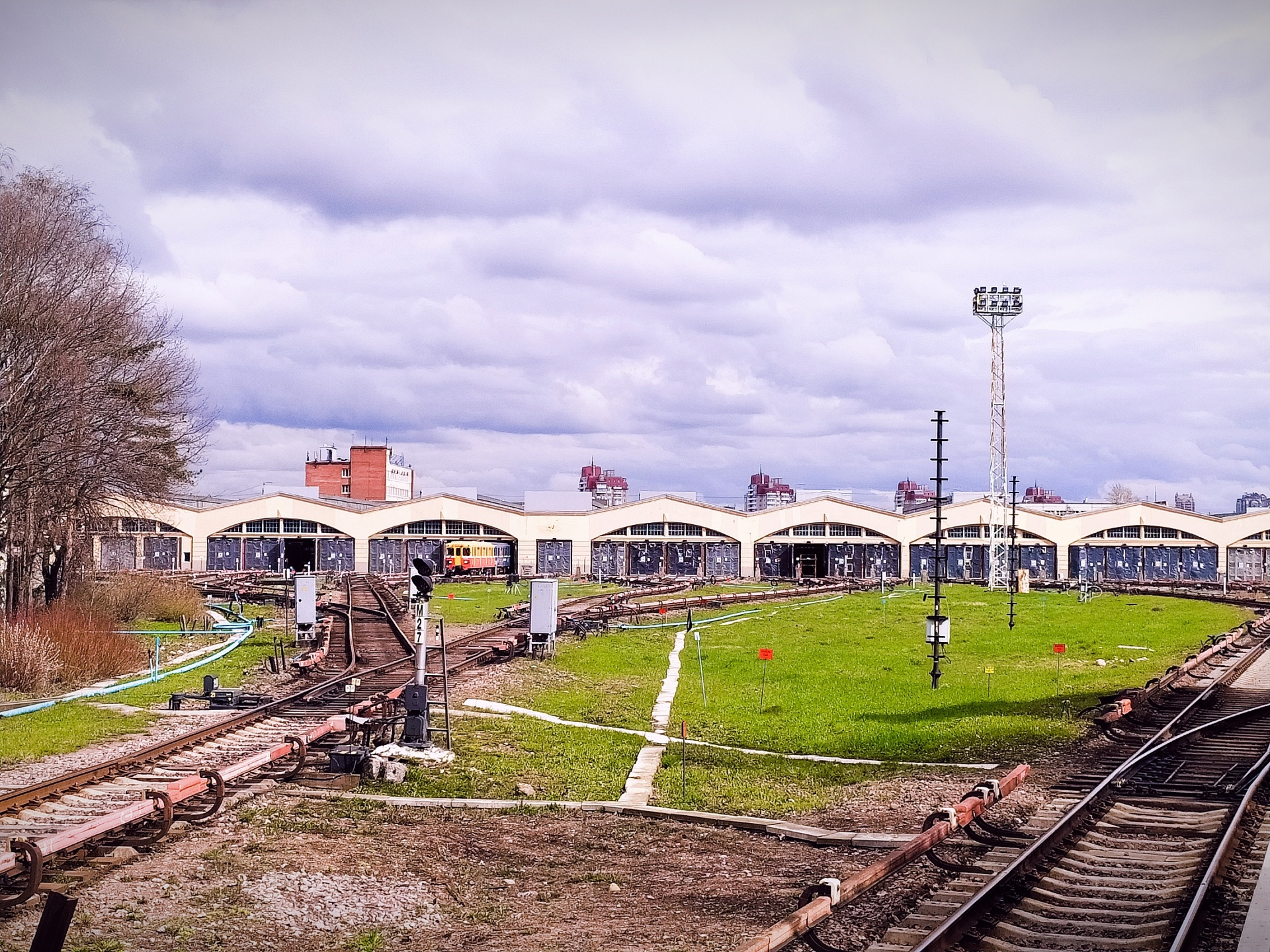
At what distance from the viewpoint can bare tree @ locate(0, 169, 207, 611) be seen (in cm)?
3131

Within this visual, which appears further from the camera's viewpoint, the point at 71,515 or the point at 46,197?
the point at 71,515

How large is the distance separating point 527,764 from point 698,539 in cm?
6600

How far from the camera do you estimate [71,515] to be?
3581 centimetres

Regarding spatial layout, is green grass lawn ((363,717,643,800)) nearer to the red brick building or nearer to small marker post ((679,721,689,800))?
small marker post ((679,721,689,800))

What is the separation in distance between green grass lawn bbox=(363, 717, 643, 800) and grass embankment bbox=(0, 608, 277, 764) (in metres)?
5.49

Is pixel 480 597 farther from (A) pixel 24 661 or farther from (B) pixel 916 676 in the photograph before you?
(A) pixel 24 661

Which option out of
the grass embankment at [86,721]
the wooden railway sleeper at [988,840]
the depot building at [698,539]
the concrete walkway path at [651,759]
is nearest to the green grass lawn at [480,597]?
the depot building at [698,539]

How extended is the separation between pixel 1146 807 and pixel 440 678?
1618 centimetres

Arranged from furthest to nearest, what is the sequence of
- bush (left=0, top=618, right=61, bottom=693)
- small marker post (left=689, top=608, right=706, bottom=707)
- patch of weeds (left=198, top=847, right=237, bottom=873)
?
small marker post (left=689, top=608, right=706, bottom=707) < bush (left=0, top=618, right=61, bottom=693) < patch of weeds (left=198, top=847, right=237, bottom=873)

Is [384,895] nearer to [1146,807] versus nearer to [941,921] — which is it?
[941,921]

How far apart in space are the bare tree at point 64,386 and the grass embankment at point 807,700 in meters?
14.0

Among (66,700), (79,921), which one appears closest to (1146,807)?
(79,921)

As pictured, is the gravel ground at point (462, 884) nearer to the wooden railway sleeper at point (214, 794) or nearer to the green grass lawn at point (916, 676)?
the wooden railway sleeper at point (214, 794)

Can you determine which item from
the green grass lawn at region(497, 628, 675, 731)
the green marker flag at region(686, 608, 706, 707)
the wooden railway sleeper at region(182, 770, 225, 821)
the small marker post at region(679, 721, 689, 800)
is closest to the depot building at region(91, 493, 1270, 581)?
the green marker flag at region(686, 608, 706, 707)
